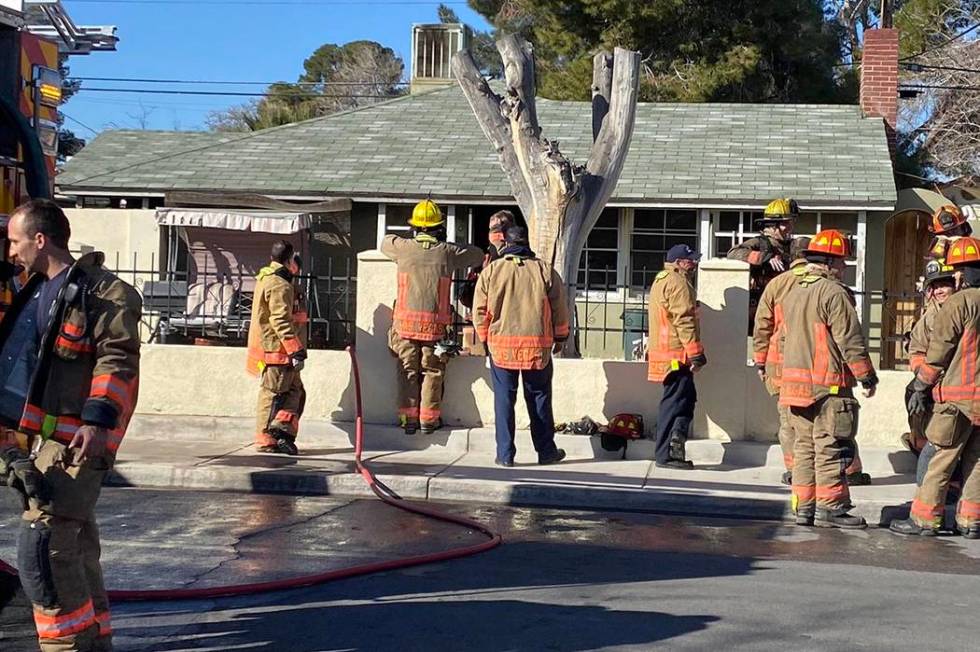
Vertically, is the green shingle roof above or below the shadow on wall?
above

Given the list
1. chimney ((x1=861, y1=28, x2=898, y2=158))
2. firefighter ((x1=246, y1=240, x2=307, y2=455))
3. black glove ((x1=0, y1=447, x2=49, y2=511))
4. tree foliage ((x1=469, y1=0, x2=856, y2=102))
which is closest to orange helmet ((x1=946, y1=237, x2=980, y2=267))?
firefighter ((x1=246, y1=240, x2=307, y2=455))

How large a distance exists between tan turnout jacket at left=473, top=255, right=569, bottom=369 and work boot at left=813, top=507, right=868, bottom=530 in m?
2.69

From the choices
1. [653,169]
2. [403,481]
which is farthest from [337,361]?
[653,169]

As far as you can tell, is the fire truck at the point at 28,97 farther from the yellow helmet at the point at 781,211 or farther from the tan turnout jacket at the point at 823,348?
the yellow helmet at the point at 781,211

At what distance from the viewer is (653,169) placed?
18.9m

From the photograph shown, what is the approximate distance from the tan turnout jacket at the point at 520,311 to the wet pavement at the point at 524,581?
68.5 inches

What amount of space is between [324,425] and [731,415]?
3.59 meters

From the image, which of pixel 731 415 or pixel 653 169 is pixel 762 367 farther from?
pixel 653 169

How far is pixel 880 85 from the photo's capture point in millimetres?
20781

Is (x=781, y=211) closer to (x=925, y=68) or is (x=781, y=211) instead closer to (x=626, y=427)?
(x=626, y=427)

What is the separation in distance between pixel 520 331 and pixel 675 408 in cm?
141

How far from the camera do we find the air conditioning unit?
2336cm

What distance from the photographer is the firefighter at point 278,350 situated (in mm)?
10305

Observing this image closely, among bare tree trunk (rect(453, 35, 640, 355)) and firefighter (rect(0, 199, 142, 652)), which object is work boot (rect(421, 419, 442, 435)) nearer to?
bare tree trunk (rect(453, 35, 640, 355))
